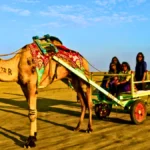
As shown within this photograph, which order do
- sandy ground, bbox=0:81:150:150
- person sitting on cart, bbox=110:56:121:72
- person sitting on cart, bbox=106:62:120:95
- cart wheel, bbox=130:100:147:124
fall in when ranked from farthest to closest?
person sitting on cart, bbox=110:56:121:72
person sitting on cart, bbox=106:62:120:95
cart wheel, bbox=130:100:147:124
sandy ground, bbox=0:81:150:150

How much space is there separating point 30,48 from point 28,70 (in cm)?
63

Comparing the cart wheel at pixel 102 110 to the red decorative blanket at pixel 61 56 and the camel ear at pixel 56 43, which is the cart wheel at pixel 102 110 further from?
the camel ear at pixel 56 43

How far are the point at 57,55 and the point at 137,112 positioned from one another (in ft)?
10.4

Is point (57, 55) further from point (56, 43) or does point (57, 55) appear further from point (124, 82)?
point (124, 82)

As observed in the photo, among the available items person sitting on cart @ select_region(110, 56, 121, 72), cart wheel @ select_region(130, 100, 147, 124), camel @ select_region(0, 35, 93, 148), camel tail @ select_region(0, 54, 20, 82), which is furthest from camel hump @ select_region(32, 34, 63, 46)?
cart wheel @ select_region(130, 100, 147, 124)

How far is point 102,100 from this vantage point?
11.2 meters

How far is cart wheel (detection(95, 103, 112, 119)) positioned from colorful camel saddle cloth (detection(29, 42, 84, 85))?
232 centimetres

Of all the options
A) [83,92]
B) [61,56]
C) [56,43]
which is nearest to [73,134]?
[83,92]

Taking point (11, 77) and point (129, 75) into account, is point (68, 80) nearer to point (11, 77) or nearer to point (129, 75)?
point (129, 75)

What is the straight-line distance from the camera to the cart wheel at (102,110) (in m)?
11.7

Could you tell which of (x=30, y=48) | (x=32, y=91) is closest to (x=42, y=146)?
(x=32, y=91)

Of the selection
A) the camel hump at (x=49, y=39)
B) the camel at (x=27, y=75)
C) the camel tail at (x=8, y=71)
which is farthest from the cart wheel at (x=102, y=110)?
the camel tail at (x=8, y=71)

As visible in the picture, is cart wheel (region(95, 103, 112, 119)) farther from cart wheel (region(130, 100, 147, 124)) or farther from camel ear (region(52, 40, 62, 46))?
camel ear (region(52, 40, 62, 46))

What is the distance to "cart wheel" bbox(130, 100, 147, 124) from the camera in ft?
33.8
